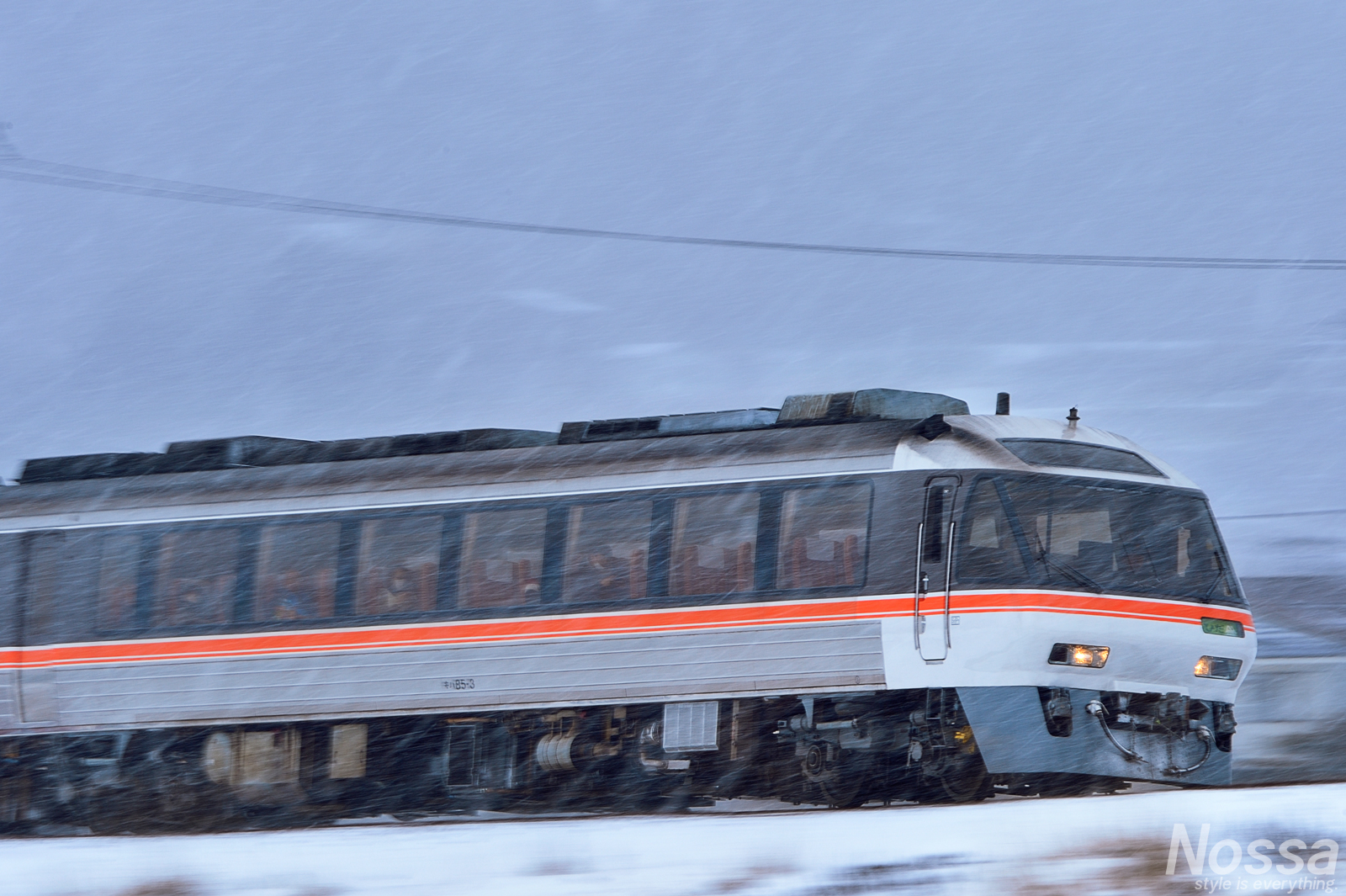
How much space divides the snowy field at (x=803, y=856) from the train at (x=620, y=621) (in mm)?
3692

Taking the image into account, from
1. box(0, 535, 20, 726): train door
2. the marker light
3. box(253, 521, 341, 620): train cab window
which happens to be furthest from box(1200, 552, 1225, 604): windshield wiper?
box(0, 535, 20, 726): train door

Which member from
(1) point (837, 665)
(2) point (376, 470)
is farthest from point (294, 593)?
(1) point (837, 665)

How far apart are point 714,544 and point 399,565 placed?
9.36 ft

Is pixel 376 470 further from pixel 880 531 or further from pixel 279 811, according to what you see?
pixel 880 531

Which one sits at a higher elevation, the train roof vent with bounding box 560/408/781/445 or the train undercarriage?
the train roof vent with bounding box 560/408/781/445

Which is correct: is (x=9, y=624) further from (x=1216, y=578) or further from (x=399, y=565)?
(x=1216, y=578)

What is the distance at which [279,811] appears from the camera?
1558 centimetres

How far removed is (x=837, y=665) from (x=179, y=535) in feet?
20.9

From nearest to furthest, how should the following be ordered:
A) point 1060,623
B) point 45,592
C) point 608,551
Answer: point 1060,623, point 608,551, point 45,592

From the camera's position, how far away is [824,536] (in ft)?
41.2

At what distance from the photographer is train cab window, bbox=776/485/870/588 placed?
40.7 ft

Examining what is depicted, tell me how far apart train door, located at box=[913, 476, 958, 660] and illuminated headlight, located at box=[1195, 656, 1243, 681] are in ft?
6.16

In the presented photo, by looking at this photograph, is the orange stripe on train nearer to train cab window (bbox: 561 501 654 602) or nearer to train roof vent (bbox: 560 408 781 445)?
train cab window (bbox: 561 501 654 602)

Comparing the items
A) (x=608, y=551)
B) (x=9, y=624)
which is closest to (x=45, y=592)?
(x=9, y=624)
